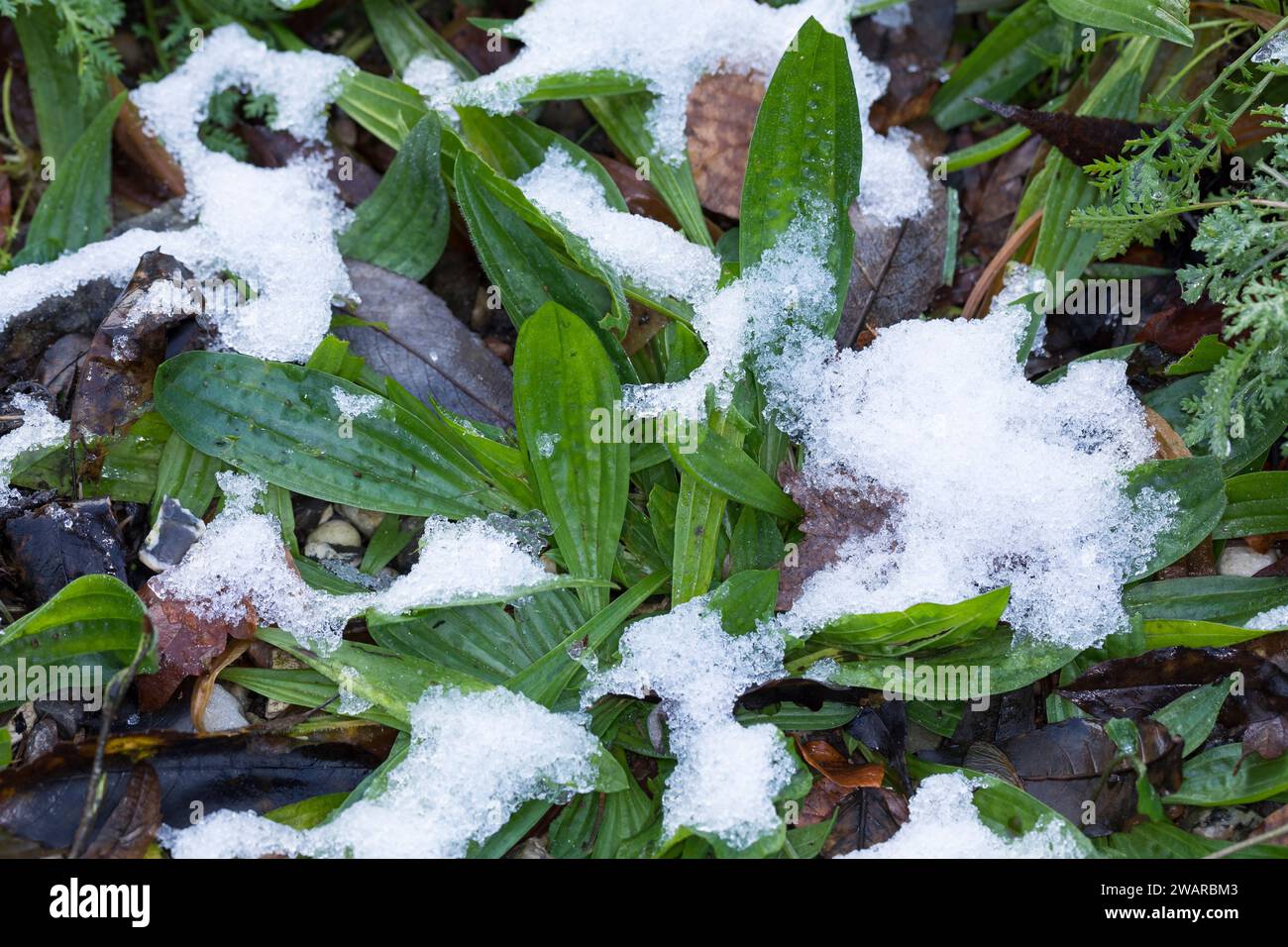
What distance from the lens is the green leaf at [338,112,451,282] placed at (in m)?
2.48

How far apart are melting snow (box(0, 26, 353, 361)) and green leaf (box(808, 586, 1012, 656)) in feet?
4.24

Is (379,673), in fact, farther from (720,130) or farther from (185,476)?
(720,130)

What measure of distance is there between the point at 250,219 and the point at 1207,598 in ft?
7.40

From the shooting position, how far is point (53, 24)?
8.79ft

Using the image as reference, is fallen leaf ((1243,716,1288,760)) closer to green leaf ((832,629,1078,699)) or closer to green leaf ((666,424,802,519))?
green leaf ((832,629,1078,699))

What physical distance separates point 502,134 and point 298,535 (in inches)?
41.3

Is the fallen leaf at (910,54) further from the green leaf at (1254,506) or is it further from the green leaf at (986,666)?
the green leaf at (986,666)

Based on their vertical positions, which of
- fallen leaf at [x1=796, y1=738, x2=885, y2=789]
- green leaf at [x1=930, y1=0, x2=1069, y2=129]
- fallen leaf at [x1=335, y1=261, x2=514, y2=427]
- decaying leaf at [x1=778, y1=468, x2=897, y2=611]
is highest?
green leaf at [x1=930, y1=0, x2=1069, y2=129]

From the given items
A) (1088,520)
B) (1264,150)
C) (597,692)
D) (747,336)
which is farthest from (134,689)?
(1264,150)

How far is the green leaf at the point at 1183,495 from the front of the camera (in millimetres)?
2037

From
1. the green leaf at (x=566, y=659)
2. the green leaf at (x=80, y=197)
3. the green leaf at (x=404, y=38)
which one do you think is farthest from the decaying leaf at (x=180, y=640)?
the green leaf at (x=404, y=38)

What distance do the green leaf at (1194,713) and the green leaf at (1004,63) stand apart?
152 centimetres

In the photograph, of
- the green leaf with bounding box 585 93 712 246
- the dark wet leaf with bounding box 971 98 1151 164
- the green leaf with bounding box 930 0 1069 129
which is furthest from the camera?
the green leaf with bounding box 930 0 1069 129

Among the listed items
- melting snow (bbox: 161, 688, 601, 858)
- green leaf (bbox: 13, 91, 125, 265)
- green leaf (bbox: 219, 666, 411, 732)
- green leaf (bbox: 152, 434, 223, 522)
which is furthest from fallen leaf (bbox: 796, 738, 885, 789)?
green leaf (bbox: 13, 91, 125, 265)
